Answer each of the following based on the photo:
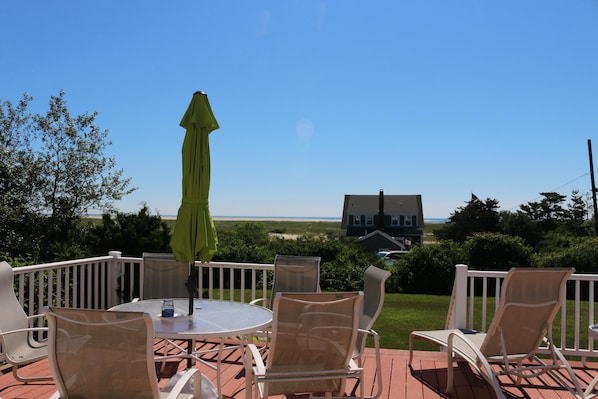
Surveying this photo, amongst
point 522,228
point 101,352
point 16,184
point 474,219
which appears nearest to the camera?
point 101,352

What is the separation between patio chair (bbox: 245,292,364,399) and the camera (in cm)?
279

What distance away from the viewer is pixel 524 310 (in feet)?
12.6

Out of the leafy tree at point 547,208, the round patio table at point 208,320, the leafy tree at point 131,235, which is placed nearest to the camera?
the round patio table at point 208,320

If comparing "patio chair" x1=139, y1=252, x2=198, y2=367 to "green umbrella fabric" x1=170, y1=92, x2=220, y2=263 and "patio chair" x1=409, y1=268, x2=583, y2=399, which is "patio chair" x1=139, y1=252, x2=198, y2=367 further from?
"patio chair" x1=409, y1=268, x2=583, y2=399

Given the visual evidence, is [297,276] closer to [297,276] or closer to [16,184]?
[297,276]

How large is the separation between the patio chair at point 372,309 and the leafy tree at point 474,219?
32917 mm

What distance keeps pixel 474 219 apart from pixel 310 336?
122 ft

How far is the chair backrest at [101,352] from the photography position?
7.46 feet

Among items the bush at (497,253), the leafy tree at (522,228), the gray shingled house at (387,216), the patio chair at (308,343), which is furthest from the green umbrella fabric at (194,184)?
the gray shingled house at (387,216)

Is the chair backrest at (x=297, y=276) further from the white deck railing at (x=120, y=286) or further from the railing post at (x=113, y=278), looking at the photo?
the railing post at (x=113, y=278)

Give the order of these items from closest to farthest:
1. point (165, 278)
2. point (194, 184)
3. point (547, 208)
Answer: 1. point (194, 184)
2. point (165, 278)
3. point (547, 208)

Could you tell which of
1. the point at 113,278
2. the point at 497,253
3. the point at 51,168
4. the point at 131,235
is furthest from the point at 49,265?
the point at 497,253

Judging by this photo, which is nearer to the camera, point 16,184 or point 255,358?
point 255,358

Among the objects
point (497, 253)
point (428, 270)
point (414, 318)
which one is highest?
point (497, 253)
